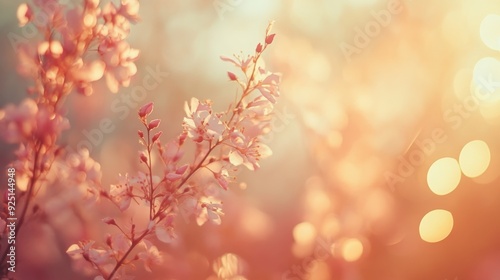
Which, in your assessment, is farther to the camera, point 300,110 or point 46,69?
point 300,110

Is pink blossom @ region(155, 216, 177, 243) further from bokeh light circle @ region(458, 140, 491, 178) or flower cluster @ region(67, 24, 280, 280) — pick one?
bokeh light circle @ region(458, 140, 491, 178)

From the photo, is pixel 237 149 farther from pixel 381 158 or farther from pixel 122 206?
pixel 381 158

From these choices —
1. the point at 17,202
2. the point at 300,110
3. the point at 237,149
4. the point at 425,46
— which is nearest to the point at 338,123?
the point at 300,110

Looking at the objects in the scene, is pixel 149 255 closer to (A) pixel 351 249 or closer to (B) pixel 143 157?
(B) pixel 143 157

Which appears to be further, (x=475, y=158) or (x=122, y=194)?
(x=475, y=158)

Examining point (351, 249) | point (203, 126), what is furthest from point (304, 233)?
point (203, 126)

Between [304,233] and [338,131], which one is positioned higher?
[338,131]

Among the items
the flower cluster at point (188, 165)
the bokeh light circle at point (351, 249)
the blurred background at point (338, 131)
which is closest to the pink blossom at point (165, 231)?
the flower cluster at point (188, 165)
